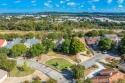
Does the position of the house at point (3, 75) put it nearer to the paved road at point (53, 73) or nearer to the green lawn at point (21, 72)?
the green lawn at point (21, 72)

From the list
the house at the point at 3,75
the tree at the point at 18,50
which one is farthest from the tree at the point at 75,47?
the house at the point at 3,75

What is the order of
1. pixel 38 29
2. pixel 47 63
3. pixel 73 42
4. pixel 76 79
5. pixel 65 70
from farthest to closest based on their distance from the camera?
pixel 38 29
pixel 73 42
pixel 47 63
pixel 65 70
pixel 76 79

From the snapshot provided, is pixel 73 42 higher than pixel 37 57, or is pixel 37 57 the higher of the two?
pixel 73 42

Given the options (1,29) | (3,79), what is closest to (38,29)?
(1,29)

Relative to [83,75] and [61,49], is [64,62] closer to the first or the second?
[61,49]

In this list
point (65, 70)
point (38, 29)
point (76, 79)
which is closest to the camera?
point (76, 79)

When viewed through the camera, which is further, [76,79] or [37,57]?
[37,57]
